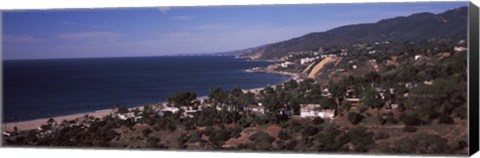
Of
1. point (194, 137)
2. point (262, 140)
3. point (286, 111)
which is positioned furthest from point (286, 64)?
point (194, 137)

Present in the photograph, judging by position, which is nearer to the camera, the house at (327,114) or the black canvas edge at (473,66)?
the black canvas edge at (473,66)

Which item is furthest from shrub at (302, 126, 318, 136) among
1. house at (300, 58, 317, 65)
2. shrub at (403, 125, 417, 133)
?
shrub at (403, 125, 417, 133)

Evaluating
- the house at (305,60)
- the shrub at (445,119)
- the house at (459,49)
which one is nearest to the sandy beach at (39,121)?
the house at (305,60)

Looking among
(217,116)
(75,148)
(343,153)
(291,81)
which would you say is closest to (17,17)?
(75,148)

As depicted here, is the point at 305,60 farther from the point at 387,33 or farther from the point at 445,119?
the point at 445,119

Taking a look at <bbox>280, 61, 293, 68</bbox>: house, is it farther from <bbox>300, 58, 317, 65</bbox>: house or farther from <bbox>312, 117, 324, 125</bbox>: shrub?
<bbox>312, 117, 324, 125</bbox>: shrub

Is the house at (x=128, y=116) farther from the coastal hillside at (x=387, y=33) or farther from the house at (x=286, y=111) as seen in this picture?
the house at (x=286, y=111)

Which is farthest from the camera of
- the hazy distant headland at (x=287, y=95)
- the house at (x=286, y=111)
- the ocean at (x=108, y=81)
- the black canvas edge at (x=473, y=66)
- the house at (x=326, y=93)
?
the ocean at (x=108, y=81)
